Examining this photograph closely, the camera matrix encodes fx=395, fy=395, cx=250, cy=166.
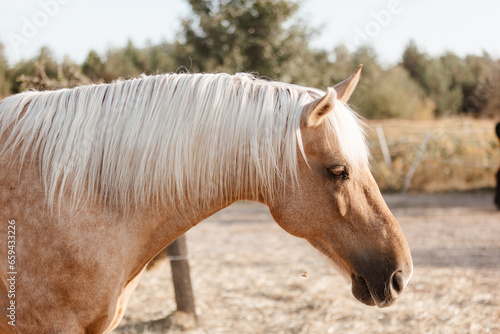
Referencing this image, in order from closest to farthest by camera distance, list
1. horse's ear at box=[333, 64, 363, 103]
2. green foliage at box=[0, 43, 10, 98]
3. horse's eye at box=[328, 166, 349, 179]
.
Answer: horse's eye at box=[328, 166, 349, 179]
horse's ear at box=[333, 64, 363, 103]
green foliage at box=[0, 43, 10, 98]

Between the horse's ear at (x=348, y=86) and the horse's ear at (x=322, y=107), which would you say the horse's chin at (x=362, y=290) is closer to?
the horse's ear at (x=322, y=107)

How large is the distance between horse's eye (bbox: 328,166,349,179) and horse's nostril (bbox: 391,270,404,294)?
522mm

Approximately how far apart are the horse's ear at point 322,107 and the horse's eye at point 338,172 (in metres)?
0.23

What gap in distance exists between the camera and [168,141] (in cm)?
187

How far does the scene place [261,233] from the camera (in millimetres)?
8633

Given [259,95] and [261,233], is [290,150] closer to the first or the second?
[259,95]

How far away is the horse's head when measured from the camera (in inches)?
73.7

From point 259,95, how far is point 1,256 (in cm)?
141

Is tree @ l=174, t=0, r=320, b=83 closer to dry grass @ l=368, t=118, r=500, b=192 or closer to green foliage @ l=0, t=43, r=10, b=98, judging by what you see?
dry grass @ l=368, t=118, r=500, b=192

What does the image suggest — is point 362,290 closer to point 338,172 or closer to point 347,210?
point 347,210

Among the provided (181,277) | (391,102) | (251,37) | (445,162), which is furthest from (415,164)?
(391,102)

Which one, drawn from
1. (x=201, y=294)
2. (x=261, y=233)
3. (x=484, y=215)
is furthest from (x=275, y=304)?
(x=484, y=215)

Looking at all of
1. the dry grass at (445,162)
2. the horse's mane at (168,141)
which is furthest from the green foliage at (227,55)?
the dry grass at (445,162)
